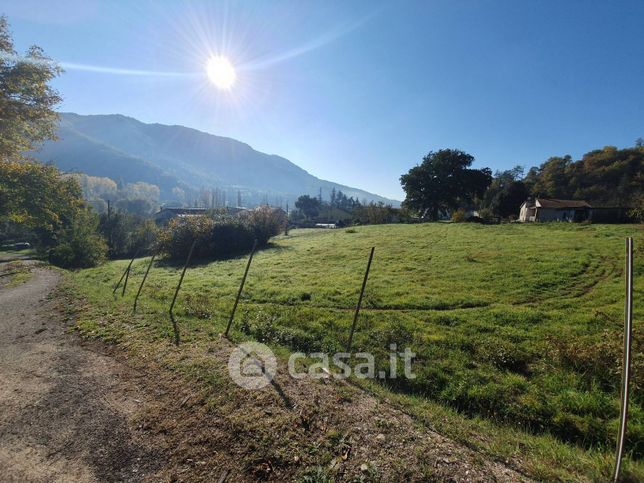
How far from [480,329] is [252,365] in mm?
7046

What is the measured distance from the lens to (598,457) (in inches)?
155

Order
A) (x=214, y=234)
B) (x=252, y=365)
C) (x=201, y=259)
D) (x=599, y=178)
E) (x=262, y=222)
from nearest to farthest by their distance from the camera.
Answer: (x=252, y=365) < (x=201, y=259) < (x=214, y=234) < (x=262, y=222) < (x=599, y=178)

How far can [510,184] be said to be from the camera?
61.9 meters

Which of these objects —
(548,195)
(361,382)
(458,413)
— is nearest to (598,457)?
(458,413)

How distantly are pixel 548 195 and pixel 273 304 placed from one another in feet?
269

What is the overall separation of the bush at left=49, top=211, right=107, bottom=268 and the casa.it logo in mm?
35523

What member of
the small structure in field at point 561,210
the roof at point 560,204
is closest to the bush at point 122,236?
the small structure in field at point 561,210

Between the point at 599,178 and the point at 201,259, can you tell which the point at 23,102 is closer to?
the point at 201,259

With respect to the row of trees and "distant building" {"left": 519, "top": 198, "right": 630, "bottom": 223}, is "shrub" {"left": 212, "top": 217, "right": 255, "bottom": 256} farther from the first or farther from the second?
"distant building" {"left": 519, "top": 198, "right": 630, "bottom": 223}

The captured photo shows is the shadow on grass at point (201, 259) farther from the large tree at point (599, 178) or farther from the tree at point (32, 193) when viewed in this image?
the large tree at point (599, 178)

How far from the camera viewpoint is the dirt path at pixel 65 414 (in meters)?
3.89

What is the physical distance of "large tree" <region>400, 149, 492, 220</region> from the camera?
2249 inches

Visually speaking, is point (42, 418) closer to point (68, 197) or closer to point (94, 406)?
point (94, 406)

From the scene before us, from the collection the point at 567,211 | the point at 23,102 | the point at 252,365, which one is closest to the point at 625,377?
the point at 252,365
